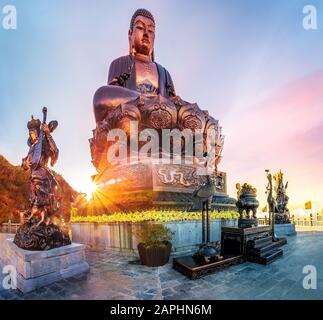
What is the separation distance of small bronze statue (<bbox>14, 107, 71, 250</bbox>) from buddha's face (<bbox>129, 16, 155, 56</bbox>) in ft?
46.3

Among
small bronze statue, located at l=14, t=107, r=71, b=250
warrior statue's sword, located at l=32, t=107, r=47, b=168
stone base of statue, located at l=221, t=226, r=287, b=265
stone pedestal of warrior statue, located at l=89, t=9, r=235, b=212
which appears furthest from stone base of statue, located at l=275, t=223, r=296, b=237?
warrior statue's sword, located at l=32, t=107, r=47, b=168

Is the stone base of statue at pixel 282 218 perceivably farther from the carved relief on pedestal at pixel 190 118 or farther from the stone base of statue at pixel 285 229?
the carved relief on pedestal at pixel 190 118

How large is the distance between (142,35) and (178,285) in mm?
18190

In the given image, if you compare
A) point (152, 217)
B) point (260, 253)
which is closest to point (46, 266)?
point (152, 217)

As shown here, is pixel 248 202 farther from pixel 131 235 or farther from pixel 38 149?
pixel 38 149

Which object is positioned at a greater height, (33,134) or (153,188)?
(33,134)

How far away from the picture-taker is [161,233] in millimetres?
5949

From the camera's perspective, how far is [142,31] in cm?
1728

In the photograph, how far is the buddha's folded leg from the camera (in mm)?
13820

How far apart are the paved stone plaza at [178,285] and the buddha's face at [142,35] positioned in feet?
54.7

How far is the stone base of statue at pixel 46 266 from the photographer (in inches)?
165

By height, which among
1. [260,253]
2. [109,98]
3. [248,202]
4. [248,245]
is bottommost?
[260,253]

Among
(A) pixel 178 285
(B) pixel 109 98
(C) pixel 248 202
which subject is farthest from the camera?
(B) pixel 109 98
